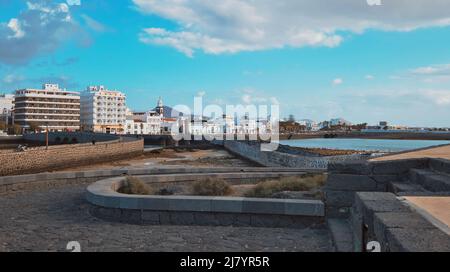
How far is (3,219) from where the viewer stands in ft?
25.3

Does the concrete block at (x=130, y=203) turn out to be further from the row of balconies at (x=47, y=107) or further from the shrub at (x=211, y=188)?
the row of balconies at (x=47, y=107)

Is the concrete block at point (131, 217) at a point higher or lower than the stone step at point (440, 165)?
lower

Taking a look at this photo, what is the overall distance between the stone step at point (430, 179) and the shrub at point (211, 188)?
401 centimetres

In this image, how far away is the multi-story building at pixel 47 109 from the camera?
10588 cm

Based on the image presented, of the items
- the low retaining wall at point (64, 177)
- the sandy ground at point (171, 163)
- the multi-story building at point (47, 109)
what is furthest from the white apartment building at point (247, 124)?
the low retaining wall at point (64, 177)

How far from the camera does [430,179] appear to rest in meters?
5.81

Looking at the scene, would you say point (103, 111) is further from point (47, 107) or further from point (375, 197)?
point (375, 197)

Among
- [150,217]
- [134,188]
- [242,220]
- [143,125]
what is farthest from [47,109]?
[242,220]

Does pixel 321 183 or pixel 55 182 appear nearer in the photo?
pixel 321 183

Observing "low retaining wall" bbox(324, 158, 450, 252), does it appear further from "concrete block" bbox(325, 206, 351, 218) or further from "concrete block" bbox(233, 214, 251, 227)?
"concrete block" bbox(233, 214, 251, 227)

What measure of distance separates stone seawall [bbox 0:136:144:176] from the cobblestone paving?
2348 cm
